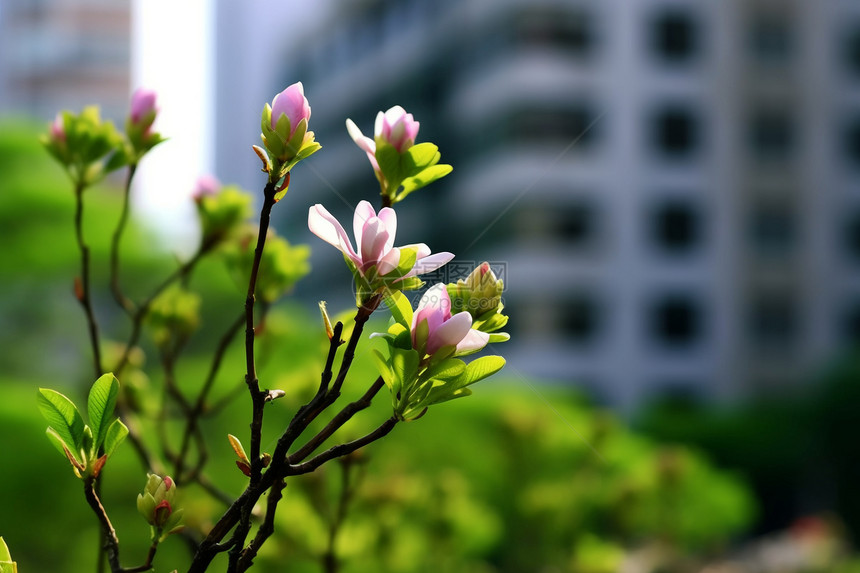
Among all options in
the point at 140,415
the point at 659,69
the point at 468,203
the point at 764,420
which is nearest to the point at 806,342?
the point at 764,420

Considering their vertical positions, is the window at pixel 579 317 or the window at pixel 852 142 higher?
the window at pixel 852 142

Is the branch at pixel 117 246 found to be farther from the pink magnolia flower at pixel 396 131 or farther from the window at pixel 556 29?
the window at pixel 556 29

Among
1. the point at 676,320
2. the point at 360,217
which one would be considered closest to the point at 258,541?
the point at 360,217

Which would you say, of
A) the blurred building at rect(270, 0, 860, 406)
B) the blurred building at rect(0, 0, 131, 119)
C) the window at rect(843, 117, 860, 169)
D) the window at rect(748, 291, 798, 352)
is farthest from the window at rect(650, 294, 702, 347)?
the blurred building at rect(0, 0, 131, 119)

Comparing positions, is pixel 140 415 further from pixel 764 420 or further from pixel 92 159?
pixel 764 420

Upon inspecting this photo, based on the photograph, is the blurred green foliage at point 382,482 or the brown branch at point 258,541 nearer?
the brown branch at point 258,541

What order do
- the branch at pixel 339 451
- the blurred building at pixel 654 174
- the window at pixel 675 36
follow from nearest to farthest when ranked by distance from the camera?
the branch at pixel 339 451
the blurred building at pixel 654 174
the window at pixel 675 36

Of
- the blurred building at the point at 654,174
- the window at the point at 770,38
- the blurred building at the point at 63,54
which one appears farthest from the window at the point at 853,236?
the blurred building at the point at 63,54

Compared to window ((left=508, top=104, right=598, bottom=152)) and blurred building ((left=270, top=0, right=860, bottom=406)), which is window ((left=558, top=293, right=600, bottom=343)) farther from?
window ((left=508, top=104, right=598, bottom=152))
